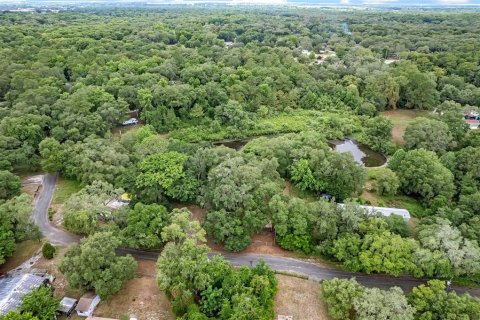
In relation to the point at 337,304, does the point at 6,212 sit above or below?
above

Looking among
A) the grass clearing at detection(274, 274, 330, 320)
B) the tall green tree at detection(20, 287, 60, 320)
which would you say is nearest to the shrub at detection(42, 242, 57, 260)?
the tall green tree at detection(20, 287, 60, 320)

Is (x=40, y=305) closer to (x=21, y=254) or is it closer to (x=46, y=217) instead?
(x=21, y=254)

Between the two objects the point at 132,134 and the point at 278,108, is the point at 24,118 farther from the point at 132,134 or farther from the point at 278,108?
the point at 278,108

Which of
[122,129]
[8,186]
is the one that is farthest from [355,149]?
[8,186]

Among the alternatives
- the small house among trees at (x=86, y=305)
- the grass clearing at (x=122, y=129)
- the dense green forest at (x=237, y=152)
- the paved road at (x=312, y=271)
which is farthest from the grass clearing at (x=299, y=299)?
the grass clearing at (x=122, y=129)

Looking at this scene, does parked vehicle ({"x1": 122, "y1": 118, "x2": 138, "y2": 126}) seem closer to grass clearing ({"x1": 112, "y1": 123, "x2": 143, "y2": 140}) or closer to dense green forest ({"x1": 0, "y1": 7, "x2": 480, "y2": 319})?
grass clearing ({"x1": 112, "y1": 123, "x2": 143, "y2": 140})

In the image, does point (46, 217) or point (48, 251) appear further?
point (46, 217)

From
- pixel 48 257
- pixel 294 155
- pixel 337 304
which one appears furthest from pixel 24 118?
pixel 337 304
